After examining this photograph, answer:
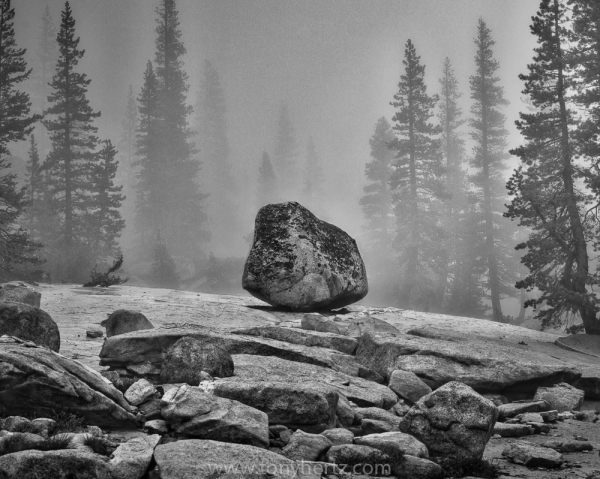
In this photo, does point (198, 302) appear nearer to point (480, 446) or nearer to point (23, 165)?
point (480, 446)

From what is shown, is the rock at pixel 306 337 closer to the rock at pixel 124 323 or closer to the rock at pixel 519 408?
the rock at pixel 124 323

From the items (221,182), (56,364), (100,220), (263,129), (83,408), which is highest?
(263,129)

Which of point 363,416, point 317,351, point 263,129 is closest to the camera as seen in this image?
point 363,416

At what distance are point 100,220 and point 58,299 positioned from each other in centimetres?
2806

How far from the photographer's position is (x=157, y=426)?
→ 6.83 meters

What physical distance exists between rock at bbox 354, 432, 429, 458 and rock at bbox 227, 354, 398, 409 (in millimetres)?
2091

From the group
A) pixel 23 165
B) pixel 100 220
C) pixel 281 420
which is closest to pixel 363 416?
pixel 281 420

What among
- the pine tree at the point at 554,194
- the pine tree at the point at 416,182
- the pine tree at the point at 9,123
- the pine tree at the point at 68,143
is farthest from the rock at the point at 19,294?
the pine tree at the point at 416,182

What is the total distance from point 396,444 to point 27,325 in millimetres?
6838

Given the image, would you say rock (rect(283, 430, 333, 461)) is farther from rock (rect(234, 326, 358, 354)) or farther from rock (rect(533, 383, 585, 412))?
rock (rect(533, 383, 585, 412))

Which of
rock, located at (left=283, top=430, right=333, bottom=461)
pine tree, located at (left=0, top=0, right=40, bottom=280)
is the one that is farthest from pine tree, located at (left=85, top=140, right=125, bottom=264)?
rock, located at (left=283, top=430, right=333, bottom=461)

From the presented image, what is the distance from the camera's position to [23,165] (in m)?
77.4

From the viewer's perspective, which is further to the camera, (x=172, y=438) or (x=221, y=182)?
(x=221, y=182)

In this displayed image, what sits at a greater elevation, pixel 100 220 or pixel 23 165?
pixel 23 165
